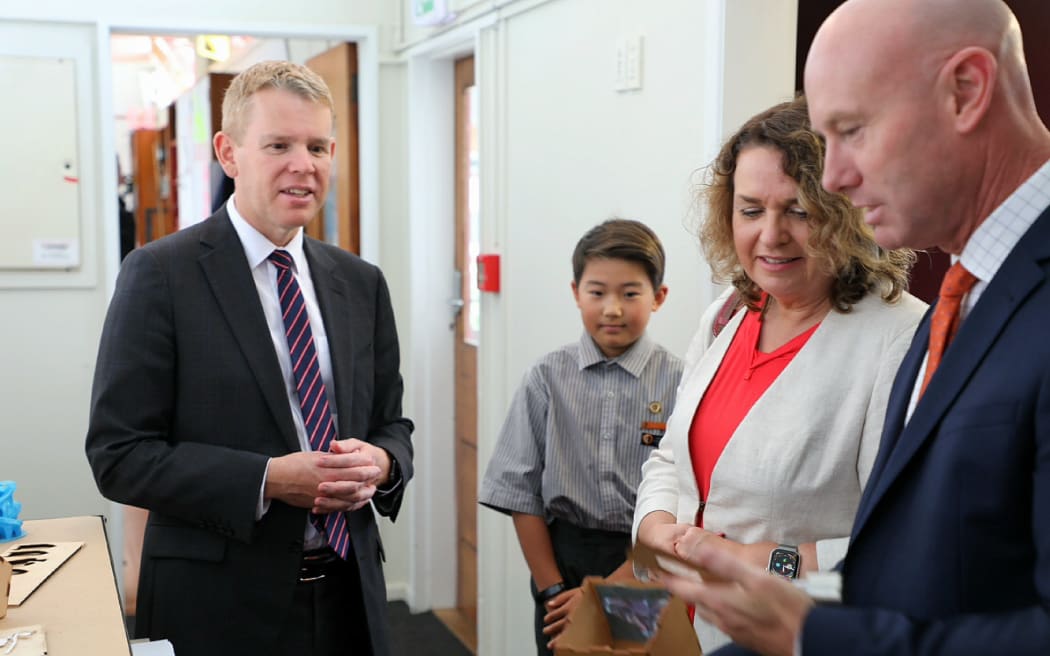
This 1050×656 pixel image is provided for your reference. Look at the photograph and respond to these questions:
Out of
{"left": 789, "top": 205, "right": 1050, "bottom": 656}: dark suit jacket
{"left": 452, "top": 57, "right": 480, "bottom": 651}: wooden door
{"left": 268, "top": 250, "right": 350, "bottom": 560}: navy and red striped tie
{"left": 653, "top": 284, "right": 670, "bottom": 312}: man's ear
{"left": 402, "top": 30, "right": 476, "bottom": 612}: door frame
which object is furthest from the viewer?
{"left": 402, "top": 30, "right": 476, "bottom": 612}: door frame

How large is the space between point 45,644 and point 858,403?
3.91 feet

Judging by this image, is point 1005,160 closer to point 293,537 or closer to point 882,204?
point 882,204

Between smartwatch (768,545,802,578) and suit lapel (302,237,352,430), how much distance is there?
0.98 meters

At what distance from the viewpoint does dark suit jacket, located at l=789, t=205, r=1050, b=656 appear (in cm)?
96

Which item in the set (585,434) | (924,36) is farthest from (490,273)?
(924,36)

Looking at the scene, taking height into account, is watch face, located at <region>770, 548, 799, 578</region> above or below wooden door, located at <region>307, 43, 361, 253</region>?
below

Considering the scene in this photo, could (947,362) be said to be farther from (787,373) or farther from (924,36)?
(787,373)

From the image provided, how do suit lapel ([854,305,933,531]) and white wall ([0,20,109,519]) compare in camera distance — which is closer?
suit lapel ([854,305,933,531])

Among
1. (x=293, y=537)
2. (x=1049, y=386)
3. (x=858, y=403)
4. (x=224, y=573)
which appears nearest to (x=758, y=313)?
(x=858, y=403)

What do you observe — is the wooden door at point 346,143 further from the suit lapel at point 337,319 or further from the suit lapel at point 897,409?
the suit lapel at point 897,409

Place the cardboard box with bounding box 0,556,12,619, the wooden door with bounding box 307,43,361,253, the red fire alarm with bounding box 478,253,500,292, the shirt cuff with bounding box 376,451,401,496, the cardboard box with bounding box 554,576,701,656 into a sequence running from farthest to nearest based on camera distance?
the wooden door with bounding box 307,43,361,253 < the red fire alarm with bounding box 478,253,500,292 < the shirt cuff with bounding box 376,451,401,496 < the cardboard box with bounding box 0,556,12,619 < the cardboard box with bounding box 554,576,701,656

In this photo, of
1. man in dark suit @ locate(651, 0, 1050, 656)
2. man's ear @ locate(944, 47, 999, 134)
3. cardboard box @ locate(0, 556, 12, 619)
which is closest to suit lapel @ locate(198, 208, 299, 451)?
cardboard box @ locate(0, 556, 12, 619)

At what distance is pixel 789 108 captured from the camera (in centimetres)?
166

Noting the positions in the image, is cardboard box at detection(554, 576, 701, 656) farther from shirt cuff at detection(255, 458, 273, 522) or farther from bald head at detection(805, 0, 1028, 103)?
shirt cuff at detection(255, 458, 273, 522)
